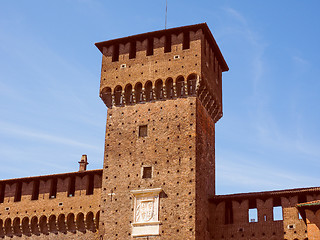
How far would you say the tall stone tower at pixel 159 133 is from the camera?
61.3 feet

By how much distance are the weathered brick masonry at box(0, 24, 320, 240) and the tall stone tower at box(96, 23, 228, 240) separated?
1.5 inches

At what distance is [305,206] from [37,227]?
10971 mm

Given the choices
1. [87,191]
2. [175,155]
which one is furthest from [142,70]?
[87,191]

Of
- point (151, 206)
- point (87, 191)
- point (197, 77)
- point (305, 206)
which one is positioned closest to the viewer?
point (305, 206)

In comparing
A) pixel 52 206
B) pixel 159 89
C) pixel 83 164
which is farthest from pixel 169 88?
pixel 52 206

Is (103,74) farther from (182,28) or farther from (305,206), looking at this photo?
(305,206)

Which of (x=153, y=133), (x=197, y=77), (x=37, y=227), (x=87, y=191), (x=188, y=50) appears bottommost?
(x=37, y=227)

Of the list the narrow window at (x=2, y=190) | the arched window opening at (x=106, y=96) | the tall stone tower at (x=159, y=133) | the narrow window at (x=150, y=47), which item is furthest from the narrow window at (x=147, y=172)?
the narrow window at (x=2, y=190)

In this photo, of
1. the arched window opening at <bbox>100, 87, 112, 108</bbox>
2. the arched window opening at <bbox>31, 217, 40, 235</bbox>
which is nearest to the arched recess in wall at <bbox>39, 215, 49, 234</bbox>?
the arched window opening at <bbox>31, 217, 40, 235</bbox>

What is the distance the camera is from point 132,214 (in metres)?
19.0

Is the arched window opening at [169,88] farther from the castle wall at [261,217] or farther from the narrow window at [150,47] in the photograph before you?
the castle wall at [261,217]

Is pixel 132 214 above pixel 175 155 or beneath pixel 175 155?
beneath

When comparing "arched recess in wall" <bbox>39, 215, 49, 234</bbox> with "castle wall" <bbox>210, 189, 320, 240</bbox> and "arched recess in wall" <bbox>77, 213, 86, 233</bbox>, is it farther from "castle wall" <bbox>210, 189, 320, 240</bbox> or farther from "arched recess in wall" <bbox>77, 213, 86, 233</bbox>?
"castle wall" <bbox>210, 189, 320, 240</bbox>

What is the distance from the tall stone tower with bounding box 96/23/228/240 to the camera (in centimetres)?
1867
